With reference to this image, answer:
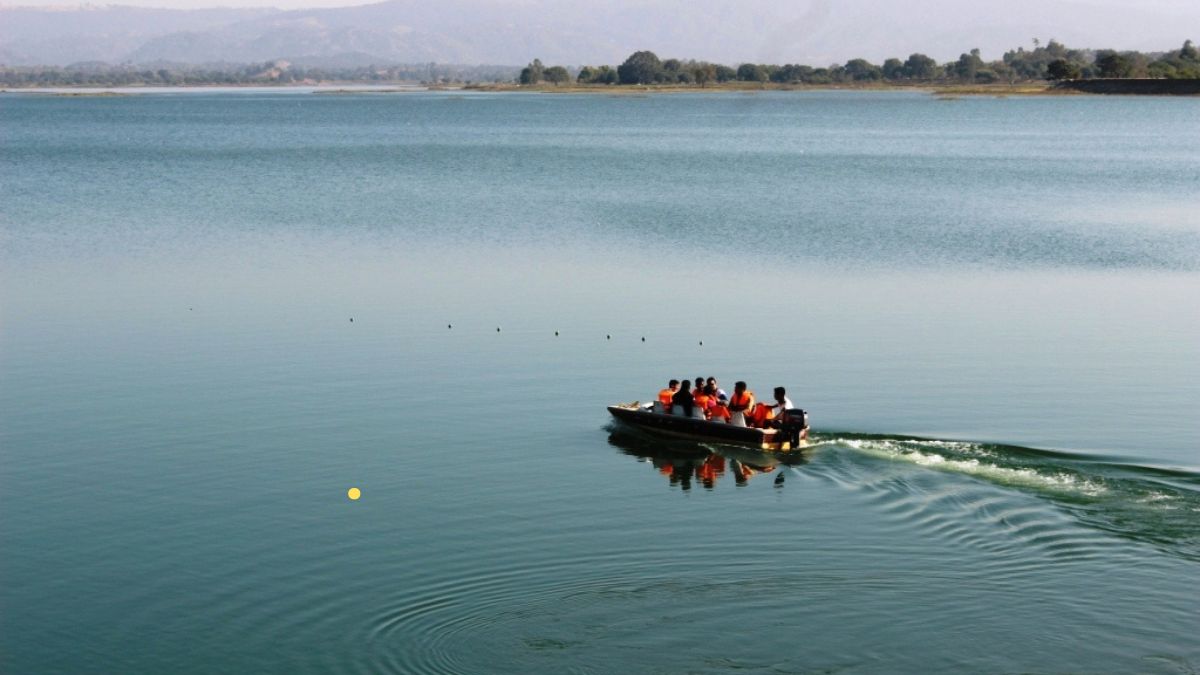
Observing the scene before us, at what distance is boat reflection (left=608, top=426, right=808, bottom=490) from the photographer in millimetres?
28172

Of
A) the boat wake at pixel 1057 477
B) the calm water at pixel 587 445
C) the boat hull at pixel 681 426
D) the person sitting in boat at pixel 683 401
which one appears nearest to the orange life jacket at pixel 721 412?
the boat hull at pixel 681 426

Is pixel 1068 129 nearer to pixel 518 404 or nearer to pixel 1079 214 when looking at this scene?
pixel 1079 214

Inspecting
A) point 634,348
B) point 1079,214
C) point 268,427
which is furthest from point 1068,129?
point 268,427

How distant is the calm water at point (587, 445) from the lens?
2041 centimetres

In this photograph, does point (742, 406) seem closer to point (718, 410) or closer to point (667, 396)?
point (718, 410)

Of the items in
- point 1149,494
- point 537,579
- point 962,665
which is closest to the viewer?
point 962,665

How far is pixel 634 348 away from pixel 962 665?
63.1 ft

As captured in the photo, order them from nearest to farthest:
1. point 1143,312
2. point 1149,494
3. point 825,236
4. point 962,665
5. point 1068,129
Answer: point 962,665 < point 1149,494 < point 1143,312 < point 825,236 < point 1068,129

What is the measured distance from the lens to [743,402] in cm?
3003

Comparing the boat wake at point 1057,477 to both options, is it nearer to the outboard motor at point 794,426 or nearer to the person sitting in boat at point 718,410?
the outboard motor at point 794,426

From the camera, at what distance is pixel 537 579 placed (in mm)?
21969

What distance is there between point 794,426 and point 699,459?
6.92 feet

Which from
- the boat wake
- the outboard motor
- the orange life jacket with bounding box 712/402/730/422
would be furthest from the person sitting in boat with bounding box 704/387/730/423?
the boat wake

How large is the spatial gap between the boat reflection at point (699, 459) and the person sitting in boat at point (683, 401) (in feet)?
2.19
